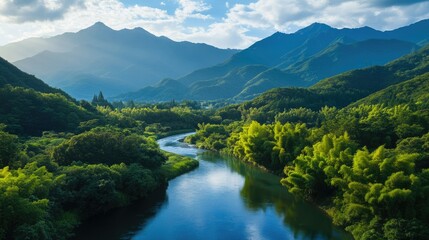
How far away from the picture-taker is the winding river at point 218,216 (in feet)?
108

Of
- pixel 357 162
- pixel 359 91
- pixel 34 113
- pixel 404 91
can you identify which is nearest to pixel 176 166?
pixel 357 162

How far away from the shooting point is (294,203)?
134 feet

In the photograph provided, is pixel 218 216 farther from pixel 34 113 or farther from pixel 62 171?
pixel 34 113

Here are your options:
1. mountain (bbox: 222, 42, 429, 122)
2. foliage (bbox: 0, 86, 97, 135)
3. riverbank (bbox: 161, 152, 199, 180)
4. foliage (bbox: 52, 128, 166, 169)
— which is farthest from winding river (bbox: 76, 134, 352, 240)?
mountain (bbox: 222, 42, 429, 122)

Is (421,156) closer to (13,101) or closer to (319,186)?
(319,186)

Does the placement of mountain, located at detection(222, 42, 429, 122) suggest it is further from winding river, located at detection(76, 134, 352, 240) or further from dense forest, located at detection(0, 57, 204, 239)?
dense forest, located at detection(0, 57, 204, 239)

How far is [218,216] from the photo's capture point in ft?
123

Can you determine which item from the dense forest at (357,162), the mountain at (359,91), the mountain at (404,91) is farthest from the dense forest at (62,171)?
the mountain at (404,91)

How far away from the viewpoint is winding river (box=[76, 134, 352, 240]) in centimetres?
3284

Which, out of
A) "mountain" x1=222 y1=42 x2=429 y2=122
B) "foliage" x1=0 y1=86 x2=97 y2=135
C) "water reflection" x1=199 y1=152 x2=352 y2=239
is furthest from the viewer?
"mountain" x1=222 y1=42 x2=429 y2=122

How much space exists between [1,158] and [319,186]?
1153 inches

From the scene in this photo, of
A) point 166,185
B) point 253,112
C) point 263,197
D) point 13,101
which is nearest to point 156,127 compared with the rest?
point 253,112

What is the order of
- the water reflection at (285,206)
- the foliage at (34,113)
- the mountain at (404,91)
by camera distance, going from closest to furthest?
the water reflection at (285,206) → the foliage at (34,113) → the mountain at (404,91)

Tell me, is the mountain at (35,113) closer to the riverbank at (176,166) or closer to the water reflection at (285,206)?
the riverbank at (176,166)
